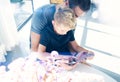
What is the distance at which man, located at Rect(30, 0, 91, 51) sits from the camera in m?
1.14

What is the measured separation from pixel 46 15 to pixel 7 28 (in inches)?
34.6

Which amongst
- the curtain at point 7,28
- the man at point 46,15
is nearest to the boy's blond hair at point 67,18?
the man at point 46,15

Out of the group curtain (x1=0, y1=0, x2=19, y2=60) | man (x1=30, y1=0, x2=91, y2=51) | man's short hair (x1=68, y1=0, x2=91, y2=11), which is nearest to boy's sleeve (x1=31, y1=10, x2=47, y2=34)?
man (x1=30, y1=0, x2=91, y2=51)

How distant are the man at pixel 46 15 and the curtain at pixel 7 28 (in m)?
0.70

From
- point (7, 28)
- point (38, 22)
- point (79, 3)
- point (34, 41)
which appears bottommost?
point (7, 28)

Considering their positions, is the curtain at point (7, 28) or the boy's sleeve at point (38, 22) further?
the curtain at point (7, 28)

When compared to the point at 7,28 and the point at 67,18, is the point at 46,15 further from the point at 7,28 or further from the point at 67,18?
the point at 7,28

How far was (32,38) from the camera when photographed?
1.21 m

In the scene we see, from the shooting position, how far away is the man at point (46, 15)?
3.73 ft

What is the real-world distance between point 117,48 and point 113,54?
122 millimetres

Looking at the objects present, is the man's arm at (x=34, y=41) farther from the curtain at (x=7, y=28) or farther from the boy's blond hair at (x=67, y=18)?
the curtain at (x=7, y=28)

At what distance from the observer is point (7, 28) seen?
75.4 inches

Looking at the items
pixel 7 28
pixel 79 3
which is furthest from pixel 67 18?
pixel 7 28

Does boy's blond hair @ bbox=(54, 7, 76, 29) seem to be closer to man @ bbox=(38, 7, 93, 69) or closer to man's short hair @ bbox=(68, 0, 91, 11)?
man @ bbox=(38, 7, 93, 69)
